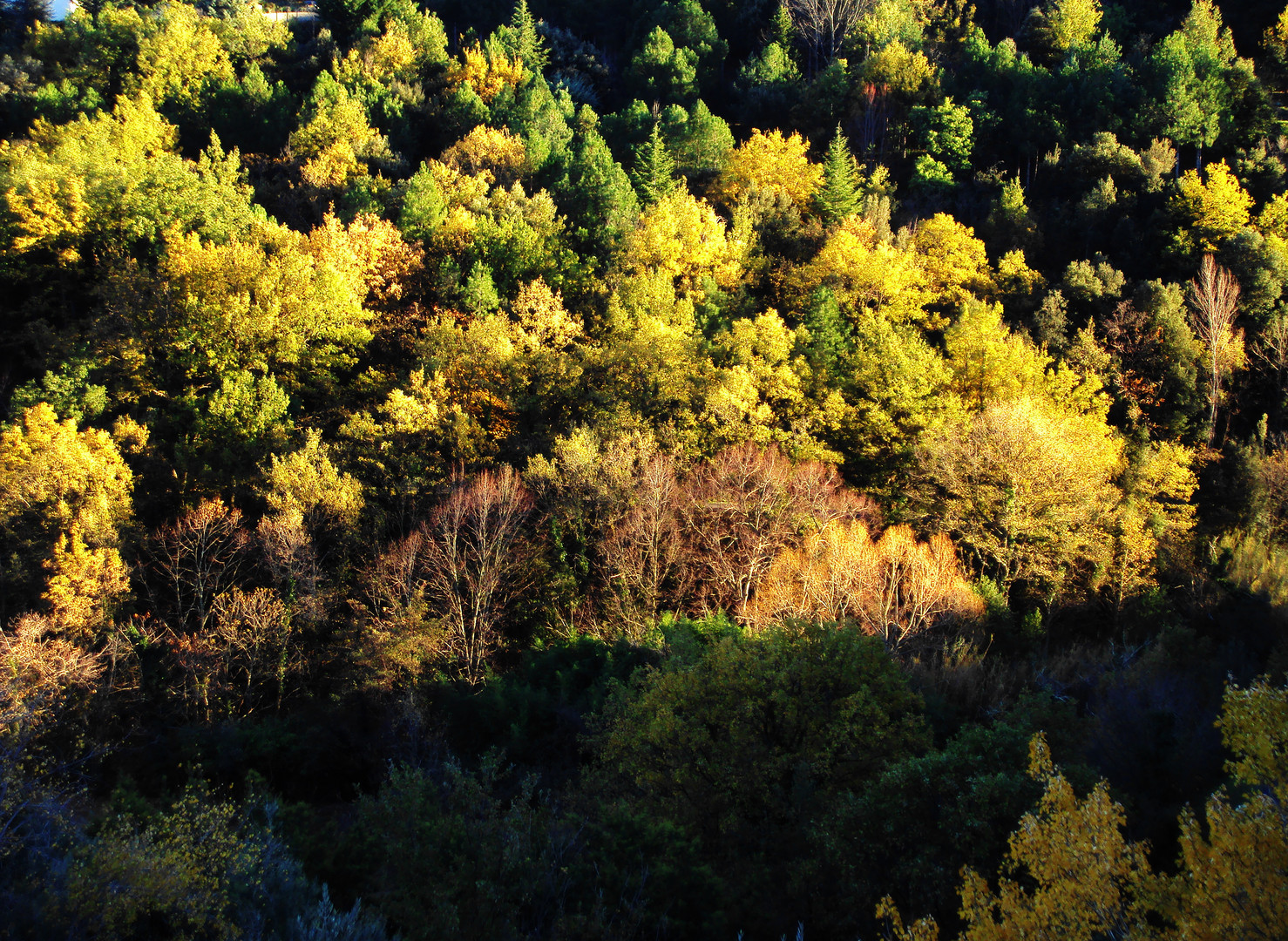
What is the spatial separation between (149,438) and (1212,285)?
148ft

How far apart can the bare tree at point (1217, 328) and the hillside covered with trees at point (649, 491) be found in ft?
1.01

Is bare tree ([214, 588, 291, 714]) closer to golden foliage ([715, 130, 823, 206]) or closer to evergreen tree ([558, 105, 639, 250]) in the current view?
evergreen tree ([558, 105, 639, 250])

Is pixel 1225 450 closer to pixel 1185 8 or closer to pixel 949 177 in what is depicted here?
pixel 949 177

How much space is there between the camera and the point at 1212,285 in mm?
38875

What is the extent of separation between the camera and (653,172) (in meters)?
47.8

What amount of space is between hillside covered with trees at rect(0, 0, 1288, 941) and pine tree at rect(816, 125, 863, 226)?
0.39 m

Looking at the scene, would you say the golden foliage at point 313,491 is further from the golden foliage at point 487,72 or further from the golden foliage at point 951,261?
the golden foliage at point 487,72

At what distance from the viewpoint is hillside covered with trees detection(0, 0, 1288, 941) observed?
13547 mm

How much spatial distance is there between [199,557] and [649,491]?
1539cm

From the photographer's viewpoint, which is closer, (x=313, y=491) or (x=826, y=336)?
(x=313, y=491)

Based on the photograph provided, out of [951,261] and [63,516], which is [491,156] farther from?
[63,516]

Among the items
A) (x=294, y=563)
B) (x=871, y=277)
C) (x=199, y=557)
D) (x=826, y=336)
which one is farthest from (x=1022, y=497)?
(x=199, y=557)

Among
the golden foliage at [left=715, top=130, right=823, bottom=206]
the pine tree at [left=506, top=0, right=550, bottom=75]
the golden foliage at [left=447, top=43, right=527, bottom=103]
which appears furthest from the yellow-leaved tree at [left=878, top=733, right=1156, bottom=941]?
the pine tree at [left=506, top=0, right=550, bottom=75]

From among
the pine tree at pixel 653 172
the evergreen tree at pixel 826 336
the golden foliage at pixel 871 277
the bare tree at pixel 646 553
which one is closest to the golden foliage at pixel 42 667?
the bare tree at pixel 646 553
